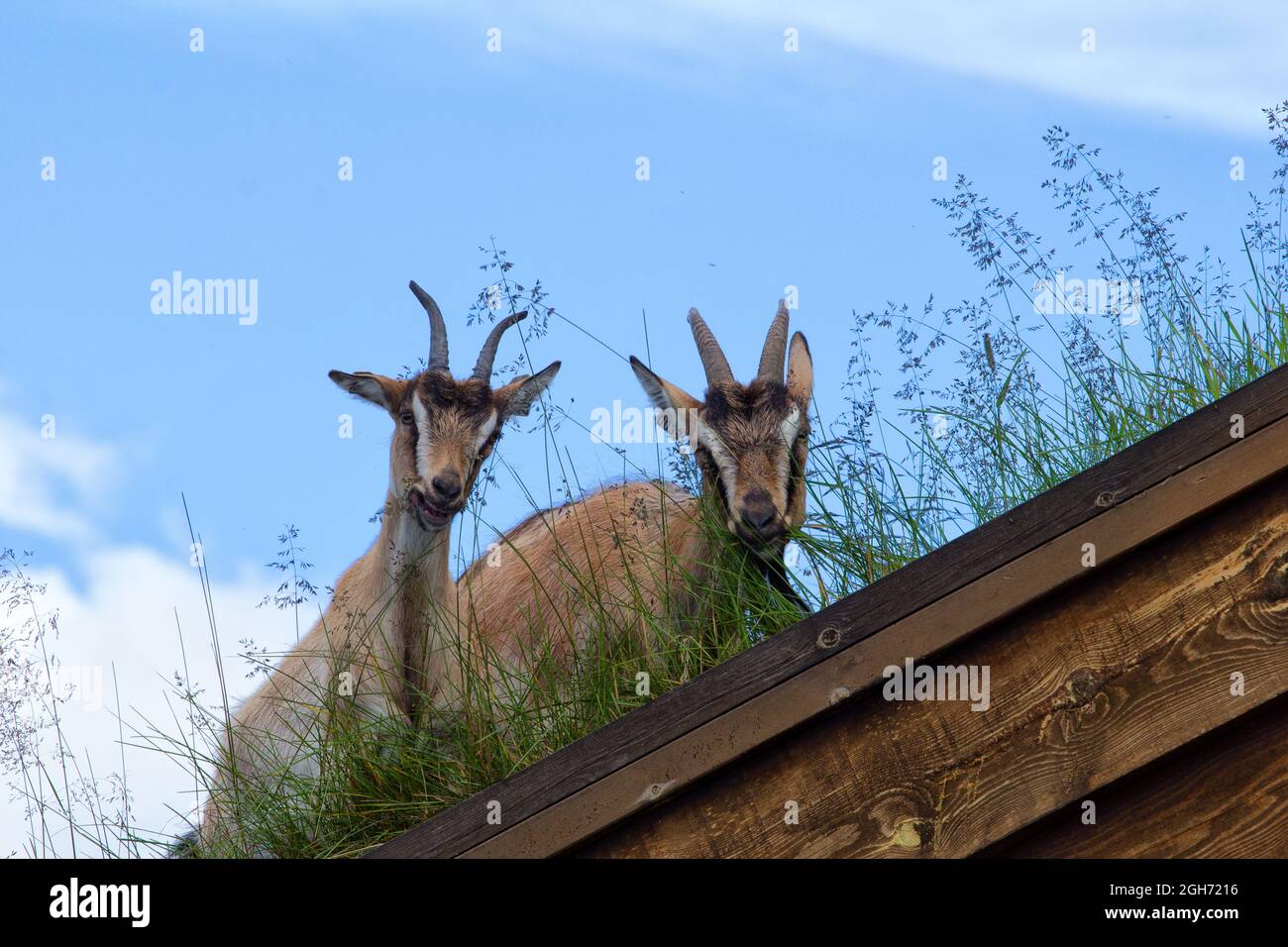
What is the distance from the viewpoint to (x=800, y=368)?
7.55 m

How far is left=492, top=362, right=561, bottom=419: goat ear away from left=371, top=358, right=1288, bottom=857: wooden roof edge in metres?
4.34

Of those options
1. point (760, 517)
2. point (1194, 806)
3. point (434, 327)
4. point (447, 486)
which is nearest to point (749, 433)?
point (760, 517)

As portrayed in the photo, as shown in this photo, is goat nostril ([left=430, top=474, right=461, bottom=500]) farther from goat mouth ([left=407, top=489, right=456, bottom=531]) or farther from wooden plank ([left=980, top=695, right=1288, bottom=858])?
wooden plank ([left=980, top=695, right=1288, bottom=858])

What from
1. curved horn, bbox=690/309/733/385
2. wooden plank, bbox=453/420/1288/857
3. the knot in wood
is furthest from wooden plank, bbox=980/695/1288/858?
curved horn, bbox=690/309/733/385

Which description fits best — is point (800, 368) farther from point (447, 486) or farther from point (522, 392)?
→ point (447, 486)

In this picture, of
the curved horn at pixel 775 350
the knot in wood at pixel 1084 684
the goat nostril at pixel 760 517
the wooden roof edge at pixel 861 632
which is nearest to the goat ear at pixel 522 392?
the curved horn at pixel 775 350

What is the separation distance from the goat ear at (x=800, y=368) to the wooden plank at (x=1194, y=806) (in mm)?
4354

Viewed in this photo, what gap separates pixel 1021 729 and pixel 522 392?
5171mm
